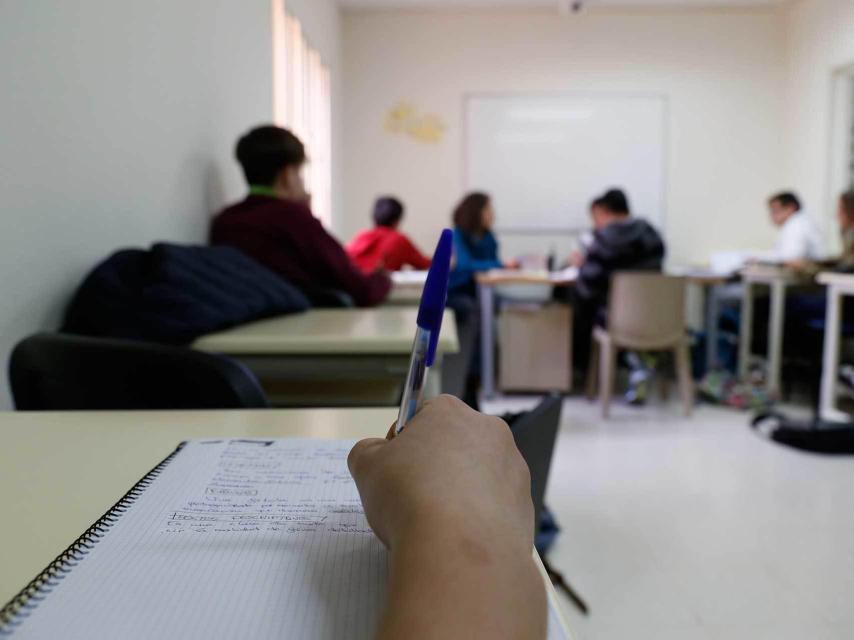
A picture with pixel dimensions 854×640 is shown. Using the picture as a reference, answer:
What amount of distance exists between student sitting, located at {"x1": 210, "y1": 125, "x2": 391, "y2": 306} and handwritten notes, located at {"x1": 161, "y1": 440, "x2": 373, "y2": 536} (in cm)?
162

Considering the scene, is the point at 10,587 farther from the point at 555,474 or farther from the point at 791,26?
the point at 791,26

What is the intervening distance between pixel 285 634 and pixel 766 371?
4.43 m

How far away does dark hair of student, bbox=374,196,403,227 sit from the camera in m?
4.50

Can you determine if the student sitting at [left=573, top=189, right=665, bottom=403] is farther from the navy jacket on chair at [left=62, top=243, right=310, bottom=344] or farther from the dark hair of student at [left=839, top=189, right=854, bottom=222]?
the navy jacket on chair at [left=62, top=243, right=310, bottom=344]

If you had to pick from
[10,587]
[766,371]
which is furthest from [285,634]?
[766,371]

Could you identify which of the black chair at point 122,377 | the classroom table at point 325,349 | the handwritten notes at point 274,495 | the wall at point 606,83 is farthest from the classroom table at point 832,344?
the handwritten notes at point 274,495

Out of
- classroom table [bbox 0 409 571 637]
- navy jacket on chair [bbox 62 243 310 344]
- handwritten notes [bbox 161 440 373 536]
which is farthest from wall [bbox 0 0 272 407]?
handwritten notes [bbox 161 440 373 536]

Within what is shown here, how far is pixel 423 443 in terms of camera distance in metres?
0.41

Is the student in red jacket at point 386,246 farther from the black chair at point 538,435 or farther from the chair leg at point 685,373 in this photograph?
the black chair at point 538,435

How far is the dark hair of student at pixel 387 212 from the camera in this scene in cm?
450

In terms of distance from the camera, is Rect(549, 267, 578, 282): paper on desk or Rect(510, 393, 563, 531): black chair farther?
Rect(549, 267, 578, 282): paper on desk

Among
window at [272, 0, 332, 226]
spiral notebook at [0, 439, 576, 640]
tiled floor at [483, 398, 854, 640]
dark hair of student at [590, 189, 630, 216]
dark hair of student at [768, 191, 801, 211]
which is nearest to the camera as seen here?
spiral notebook at [0, 439, 576, 640]

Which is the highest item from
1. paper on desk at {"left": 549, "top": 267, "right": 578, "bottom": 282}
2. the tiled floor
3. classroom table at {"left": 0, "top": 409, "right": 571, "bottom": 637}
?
classroom table at {"left": 0, "top": 409, "right": 571, "bottom": 637}

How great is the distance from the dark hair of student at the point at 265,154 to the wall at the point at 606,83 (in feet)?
11.3
